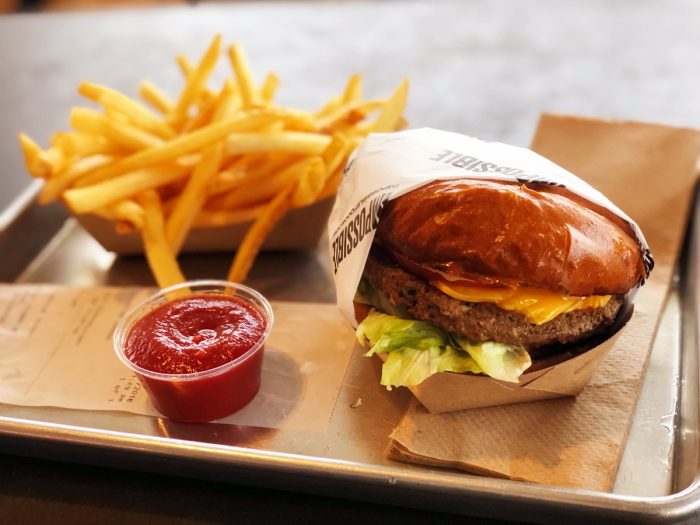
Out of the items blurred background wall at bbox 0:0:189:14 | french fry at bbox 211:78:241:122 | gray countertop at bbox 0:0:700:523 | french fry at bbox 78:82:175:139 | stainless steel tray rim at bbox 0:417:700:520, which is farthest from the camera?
blurred background wall at bbox 0:0:189:14

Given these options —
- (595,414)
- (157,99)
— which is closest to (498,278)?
(595,414)

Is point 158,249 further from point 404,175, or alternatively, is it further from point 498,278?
point 498,278

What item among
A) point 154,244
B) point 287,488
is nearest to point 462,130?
point 154,244

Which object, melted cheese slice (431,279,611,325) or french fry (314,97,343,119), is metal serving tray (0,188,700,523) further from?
french fry (314,97,343,119)

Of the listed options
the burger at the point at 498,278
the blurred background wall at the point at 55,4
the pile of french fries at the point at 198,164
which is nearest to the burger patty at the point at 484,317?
the burger at the point at 498,278

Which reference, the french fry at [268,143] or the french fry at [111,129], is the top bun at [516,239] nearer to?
the french fry at [268,143]

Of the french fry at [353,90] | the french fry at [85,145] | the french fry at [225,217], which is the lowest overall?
the french fry at [225,217]

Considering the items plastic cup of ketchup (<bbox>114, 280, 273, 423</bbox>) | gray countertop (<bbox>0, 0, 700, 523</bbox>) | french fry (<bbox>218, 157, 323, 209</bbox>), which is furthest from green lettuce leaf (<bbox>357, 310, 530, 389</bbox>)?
gray countertop (<bbox>0, 0, 700, 523</bbox>)

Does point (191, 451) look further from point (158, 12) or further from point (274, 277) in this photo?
point (158, 12)
